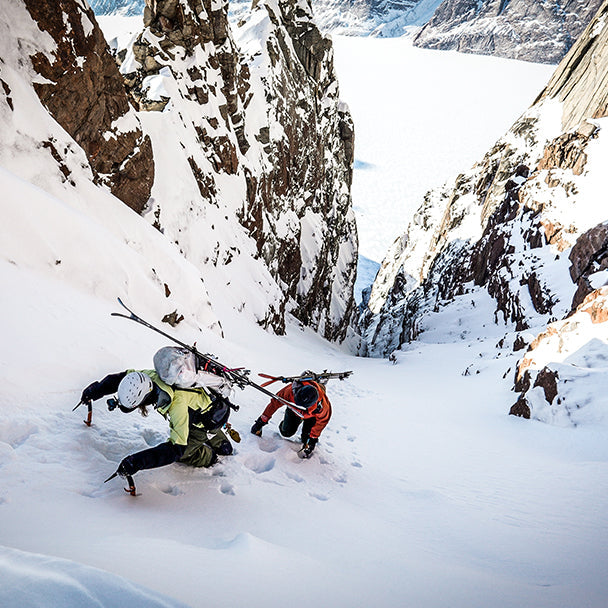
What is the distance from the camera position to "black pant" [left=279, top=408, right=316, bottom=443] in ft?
17.3

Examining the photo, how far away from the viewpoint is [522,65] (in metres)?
196

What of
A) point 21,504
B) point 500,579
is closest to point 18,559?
point 21,504

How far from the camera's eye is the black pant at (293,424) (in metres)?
5.28

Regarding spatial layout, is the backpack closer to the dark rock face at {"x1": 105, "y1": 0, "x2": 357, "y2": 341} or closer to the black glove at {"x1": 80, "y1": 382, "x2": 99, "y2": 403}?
the black glove at {"x1": 80, "y1": 382, "x2": 99, "y2": 403}

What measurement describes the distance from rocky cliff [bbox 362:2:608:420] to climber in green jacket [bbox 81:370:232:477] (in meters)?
9.32

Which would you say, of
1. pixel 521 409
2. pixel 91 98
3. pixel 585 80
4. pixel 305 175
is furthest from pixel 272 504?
pixel 585 80

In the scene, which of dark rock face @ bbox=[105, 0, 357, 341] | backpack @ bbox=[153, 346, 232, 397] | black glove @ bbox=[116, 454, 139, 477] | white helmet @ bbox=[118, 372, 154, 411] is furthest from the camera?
dark rock face @ bbox=[105, 0, 357, 341]

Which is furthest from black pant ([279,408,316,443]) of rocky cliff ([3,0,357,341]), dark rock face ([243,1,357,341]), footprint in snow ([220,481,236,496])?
dark rock face ([243,1,357,341])

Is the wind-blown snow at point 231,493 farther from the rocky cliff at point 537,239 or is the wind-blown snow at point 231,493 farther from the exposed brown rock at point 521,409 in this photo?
the rocky cliff at point 537,239

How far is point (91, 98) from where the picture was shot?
12.2 meters

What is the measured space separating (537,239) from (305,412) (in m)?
38.8

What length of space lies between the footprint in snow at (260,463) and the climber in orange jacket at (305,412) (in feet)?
2.06

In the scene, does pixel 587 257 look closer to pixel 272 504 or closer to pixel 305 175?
pixel 305 175

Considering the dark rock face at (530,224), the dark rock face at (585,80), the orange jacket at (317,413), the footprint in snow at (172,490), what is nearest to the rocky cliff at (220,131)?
the orange jacket at (317,413)
